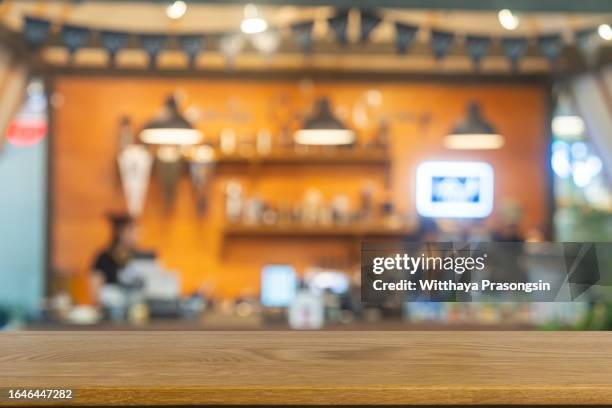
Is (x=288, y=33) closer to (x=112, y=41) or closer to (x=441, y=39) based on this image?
(x=441, y=39)

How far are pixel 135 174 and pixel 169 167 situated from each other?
0.36 meters

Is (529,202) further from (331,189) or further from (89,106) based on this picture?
(89,106)

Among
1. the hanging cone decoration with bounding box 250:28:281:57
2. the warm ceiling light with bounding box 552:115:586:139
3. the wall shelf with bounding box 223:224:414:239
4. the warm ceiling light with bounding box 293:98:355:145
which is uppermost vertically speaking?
the hanging cone decoration with bounding box 250:28:281:57

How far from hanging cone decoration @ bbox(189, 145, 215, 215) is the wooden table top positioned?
7.79 meters

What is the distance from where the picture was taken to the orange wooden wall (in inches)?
368

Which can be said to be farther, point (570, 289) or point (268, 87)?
point (268, 87)

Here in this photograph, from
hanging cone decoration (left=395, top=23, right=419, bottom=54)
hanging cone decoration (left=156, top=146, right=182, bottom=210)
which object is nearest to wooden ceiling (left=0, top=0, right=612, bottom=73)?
hanging cone decoration (left=156, top=146, right=182, bottom=210)

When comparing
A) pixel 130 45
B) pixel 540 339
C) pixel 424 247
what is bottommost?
pixel 540 339

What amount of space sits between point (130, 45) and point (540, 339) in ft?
21.6

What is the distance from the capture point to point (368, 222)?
9211 mm

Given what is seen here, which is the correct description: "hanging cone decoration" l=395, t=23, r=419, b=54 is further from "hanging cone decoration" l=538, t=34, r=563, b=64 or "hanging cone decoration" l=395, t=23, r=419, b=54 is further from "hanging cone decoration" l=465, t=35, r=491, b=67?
"hanging cone decoration" l=538, t=34, r=563, b=64

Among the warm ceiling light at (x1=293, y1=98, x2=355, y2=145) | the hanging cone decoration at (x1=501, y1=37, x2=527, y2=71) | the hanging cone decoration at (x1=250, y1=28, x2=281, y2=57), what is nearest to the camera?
the hanging cone decoration at (x1=501, y1=37, x2=527, y2=71)

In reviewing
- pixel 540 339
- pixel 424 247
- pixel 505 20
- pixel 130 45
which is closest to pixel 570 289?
pixel 540 339

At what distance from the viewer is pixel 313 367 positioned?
135 cm
